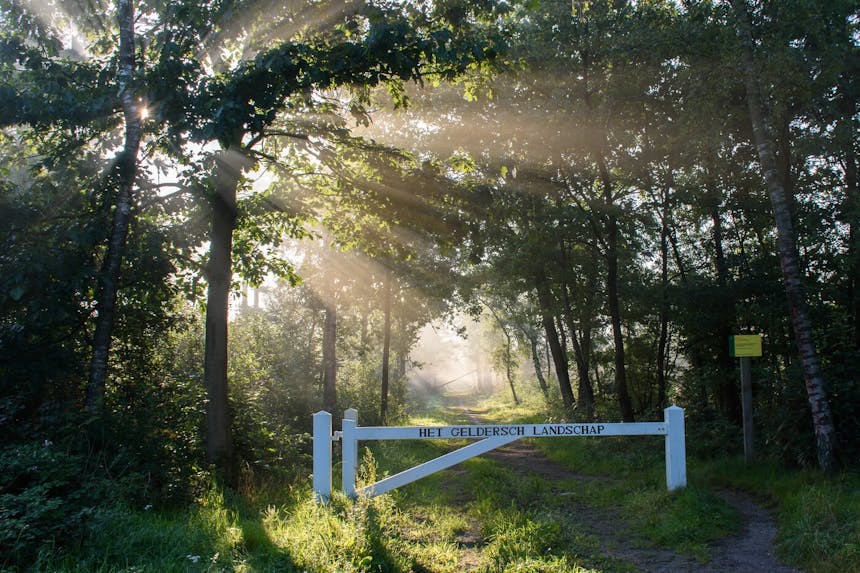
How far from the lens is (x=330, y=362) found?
19156 mm

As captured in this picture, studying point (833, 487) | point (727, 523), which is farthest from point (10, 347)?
point (833, 487)

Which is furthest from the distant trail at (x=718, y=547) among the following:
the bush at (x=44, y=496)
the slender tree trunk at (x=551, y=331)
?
the slender tree trunk at (x=551, y=331)

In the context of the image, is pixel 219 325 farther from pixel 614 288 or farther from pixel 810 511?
pixel 614 288

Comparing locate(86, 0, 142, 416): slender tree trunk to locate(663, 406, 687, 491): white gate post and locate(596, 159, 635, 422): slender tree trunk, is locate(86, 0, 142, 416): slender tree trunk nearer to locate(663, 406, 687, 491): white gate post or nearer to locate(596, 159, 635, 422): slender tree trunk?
locate(663, 406, 687, 491): white gate post

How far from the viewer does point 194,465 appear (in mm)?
8547

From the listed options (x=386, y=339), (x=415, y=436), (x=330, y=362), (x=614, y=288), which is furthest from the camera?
(x=386, y=339)

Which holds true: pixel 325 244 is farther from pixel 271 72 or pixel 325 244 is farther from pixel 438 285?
pixel 271 72

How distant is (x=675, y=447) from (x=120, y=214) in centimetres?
853

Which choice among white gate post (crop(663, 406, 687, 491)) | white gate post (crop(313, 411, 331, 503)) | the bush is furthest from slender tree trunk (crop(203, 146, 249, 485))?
white gate post (crop(663, 406, 687, 491))

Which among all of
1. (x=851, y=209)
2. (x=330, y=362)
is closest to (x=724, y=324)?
(x=851, y=209)

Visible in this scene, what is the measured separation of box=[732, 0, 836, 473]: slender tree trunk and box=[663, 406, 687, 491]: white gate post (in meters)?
2.25

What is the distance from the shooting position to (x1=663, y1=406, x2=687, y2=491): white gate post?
798 cm

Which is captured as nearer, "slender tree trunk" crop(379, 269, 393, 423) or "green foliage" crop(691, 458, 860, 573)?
"green foliage" crop(691, 458, 860, 573)

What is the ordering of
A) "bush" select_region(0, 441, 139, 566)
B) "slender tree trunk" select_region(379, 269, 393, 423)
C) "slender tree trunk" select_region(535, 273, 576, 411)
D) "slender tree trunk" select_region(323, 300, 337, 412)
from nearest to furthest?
"bush" select_region(0, 441, 139, 566) → "slender tree trunk" select_region(323, 300, 337, 412) → "slender tree trunk" select_region(535, 273, 576, 411) → "slender tree trunk" select_region(379, 269, 393, 423)
